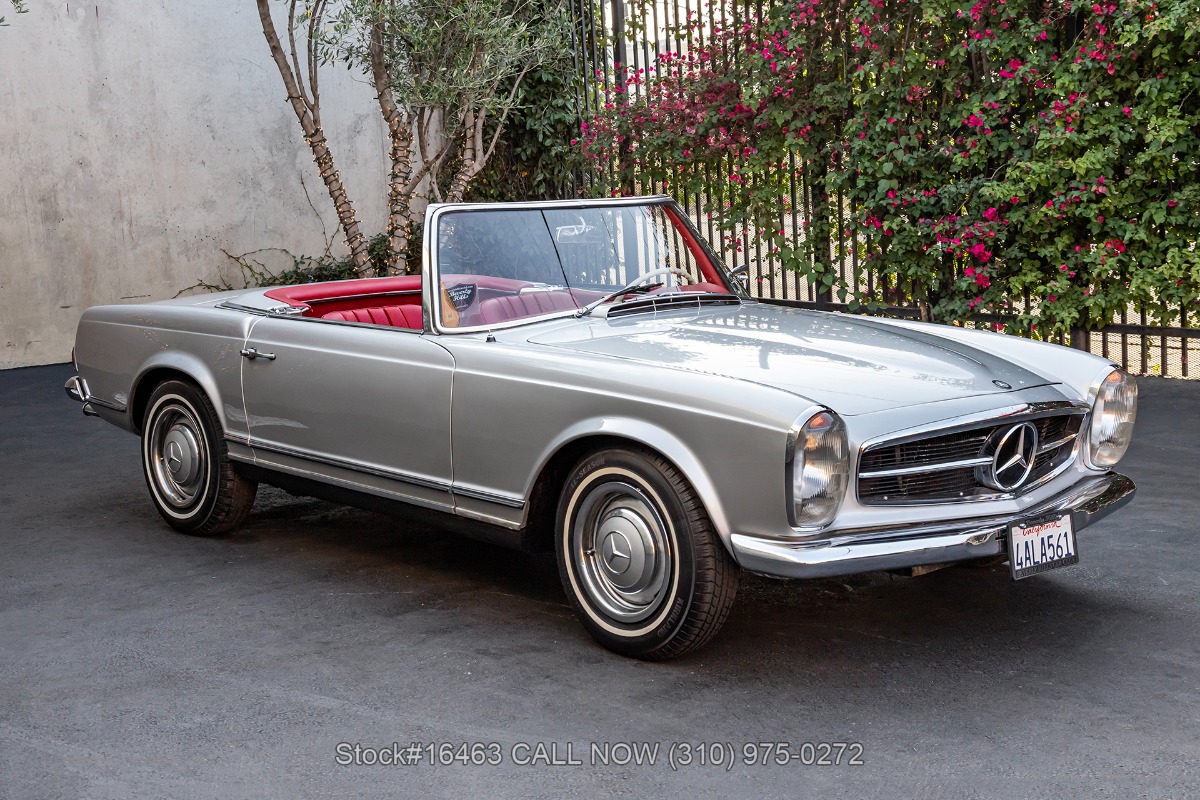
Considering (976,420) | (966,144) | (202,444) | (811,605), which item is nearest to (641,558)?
(811,605)

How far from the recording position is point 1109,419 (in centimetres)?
411

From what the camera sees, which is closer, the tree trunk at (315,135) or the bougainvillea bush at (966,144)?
the bougainvillea bush at (966,144)

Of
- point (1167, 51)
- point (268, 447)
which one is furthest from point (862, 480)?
point (1167, 51)

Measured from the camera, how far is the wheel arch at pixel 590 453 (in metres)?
3.54

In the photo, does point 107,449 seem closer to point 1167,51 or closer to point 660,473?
point 660,473

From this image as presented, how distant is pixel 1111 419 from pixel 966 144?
4788 millimetres

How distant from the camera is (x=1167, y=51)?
24.5 feet

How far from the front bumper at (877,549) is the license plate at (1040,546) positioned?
0.10 feet

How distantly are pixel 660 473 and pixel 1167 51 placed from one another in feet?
18.1

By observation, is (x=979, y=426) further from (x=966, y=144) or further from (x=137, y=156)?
(x=137, y=156)

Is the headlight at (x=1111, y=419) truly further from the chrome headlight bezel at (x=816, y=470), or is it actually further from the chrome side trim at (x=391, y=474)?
the chrome side trim at (x=391, y=474)

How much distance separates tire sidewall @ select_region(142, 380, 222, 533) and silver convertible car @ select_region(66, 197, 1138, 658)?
0.05 ft

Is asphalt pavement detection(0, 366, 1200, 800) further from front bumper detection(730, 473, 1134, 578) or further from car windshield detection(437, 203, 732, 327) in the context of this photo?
car windshield detection(437, 203, 732, 327)

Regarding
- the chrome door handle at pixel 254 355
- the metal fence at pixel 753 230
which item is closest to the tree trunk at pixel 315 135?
the metal fence at pixel 753 230
